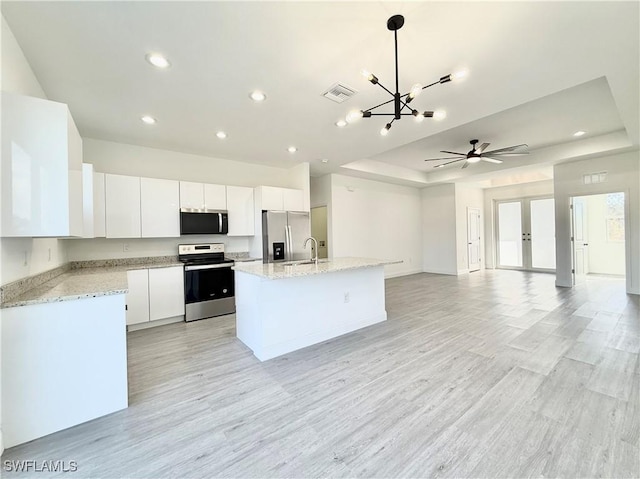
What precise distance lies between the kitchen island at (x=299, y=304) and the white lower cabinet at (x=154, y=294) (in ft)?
4.18

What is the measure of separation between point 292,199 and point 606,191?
623 cm

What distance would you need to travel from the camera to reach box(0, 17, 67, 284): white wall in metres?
1.80

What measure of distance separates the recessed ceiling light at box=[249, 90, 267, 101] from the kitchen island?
1862mm

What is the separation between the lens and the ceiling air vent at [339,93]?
2674mm

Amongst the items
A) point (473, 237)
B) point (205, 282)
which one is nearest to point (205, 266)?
point (205, 282)

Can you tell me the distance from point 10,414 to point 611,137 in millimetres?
8455

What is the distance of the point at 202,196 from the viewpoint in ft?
14.4

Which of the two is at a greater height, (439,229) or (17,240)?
(439,229)

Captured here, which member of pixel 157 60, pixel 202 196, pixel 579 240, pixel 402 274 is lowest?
pixel 402 274

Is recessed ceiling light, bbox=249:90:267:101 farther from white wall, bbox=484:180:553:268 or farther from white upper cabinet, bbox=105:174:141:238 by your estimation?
white wall, bbox=484:180:553:268

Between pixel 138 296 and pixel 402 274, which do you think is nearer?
pixel 138 296

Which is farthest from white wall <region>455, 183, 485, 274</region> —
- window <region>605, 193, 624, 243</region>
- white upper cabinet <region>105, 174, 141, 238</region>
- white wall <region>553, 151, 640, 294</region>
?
white upper cabinet <region>105, 174, 141, 238</region>

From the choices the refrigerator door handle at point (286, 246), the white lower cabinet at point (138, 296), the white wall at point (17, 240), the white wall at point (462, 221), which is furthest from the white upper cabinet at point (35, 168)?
the white wall at point (462, 221)

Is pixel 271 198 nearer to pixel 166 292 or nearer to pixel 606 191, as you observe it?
pixel 166 292
